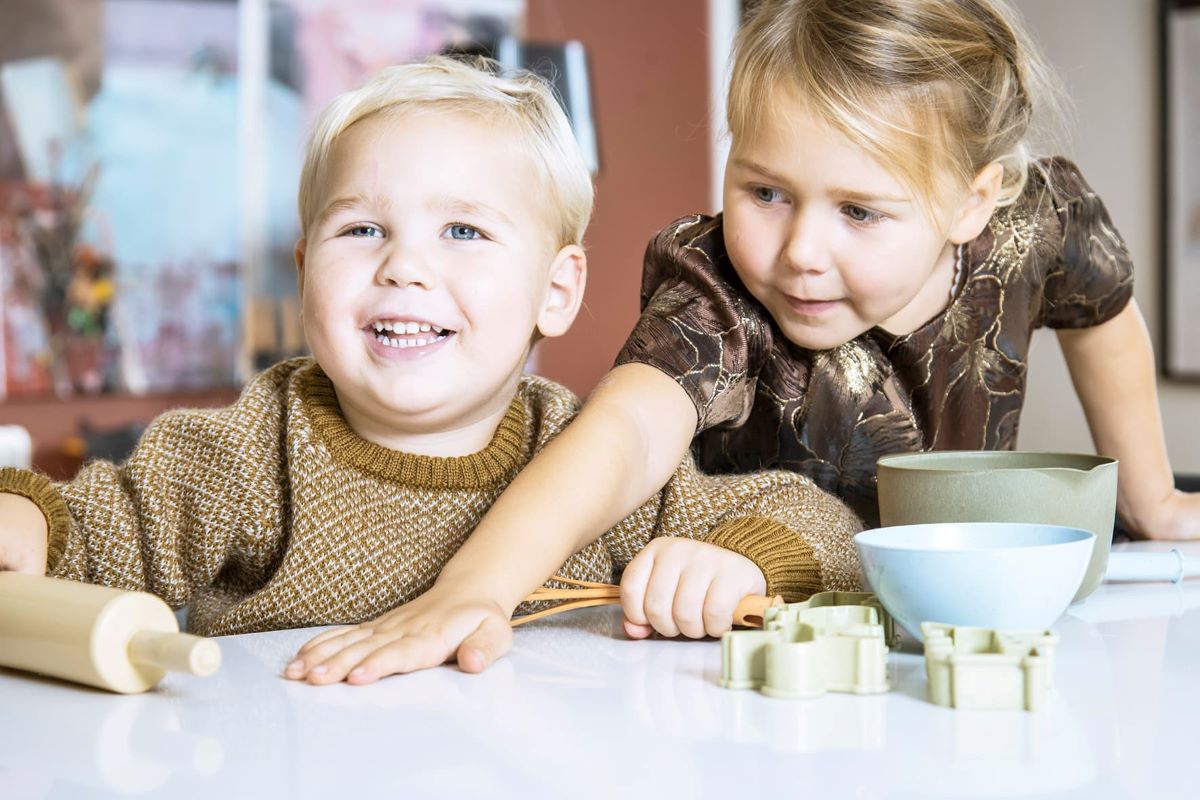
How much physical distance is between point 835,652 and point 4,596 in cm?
44

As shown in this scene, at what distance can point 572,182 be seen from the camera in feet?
3.61

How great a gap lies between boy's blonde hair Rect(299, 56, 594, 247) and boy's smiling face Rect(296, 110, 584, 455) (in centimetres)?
1

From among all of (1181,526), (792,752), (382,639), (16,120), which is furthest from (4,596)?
(16,120)

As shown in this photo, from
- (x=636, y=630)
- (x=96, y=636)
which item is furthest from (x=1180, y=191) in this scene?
(x=96, y=636)

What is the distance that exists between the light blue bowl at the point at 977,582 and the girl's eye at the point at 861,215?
0.43 metres

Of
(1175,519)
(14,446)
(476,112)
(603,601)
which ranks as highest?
(476,112)

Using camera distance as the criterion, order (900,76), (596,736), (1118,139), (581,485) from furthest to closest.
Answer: (1118,139), (900,76), (581,485), (596,736)

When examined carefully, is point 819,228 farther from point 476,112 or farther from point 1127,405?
point 1127,405

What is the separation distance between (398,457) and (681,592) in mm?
327

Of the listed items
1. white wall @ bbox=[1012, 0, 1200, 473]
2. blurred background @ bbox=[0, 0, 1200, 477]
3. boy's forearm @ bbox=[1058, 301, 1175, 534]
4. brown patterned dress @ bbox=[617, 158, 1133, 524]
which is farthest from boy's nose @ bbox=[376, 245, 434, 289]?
white wall @ bbox=[1012, 0, 1200, 473]

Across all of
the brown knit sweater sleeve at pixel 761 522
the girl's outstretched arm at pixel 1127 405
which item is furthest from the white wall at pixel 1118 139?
the brown knit sweater sleeve at pixel 761 522

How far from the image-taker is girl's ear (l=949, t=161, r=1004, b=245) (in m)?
1.20

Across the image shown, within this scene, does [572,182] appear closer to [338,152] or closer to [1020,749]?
[338,152]

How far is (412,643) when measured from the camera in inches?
27.4
